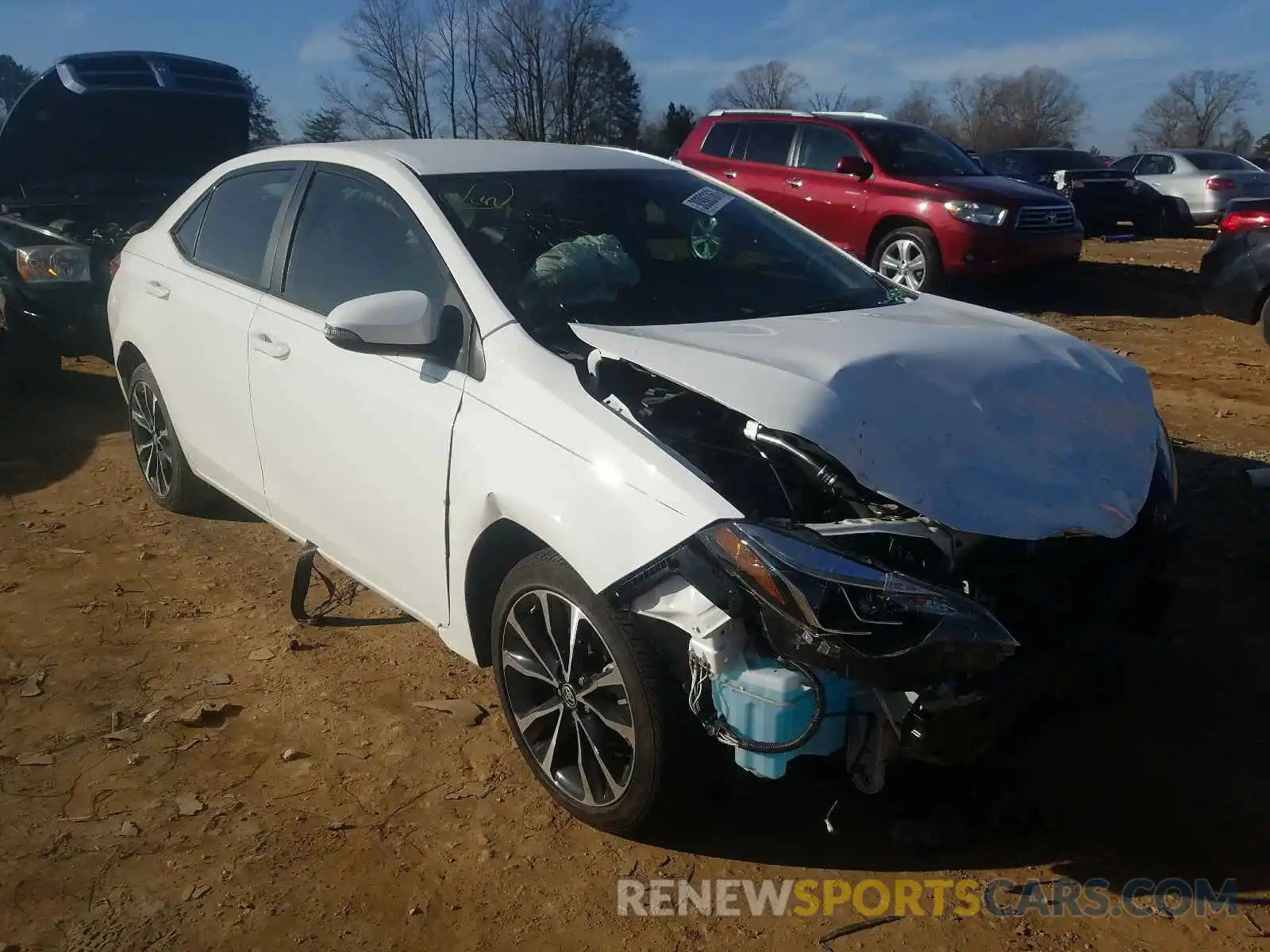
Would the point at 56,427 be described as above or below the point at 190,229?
below

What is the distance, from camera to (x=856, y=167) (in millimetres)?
10539

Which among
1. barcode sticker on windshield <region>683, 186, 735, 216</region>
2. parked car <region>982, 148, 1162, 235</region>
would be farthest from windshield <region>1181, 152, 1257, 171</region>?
barcode sticker on windshield <region>683, 186, 735, 216</region>

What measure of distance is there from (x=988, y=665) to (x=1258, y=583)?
257 cm

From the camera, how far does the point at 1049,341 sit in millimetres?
3322

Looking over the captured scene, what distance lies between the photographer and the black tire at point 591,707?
2549mm

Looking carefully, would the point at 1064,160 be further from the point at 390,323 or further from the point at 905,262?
the point at 390,323

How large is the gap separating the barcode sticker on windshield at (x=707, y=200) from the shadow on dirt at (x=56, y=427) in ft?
13.5

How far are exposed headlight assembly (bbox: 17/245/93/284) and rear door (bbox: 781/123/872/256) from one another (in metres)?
6.76

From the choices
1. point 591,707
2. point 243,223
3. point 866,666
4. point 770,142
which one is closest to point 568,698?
point 591,707

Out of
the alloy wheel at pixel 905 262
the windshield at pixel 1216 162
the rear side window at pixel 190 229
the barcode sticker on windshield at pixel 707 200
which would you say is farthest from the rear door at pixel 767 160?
the windshield at pixel 1216 162

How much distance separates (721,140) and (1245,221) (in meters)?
5.37

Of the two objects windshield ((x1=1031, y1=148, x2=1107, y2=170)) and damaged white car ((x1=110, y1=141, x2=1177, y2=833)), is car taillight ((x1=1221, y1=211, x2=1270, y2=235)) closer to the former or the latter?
damaged white car ((x1=110, y1=141, x2=1177, y2=833))

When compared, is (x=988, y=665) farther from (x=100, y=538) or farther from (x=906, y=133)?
(x=906, y=133)

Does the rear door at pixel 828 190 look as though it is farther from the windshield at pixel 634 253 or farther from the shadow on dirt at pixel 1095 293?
the windshield at pixel 634 253
